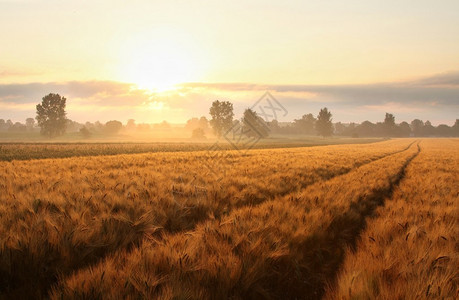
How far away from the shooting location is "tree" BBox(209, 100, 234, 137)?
320 ft

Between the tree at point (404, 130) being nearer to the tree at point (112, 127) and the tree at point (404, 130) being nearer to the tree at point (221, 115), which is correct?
the tree at point (221, 115)

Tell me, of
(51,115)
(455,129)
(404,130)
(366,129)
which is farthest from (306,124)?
(51,115)

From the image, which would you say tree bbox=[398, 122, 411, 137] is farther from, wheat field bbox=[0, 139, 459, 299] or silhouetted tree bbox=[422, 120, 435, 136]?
wheat field bbox=[0, 139, 459, 299]

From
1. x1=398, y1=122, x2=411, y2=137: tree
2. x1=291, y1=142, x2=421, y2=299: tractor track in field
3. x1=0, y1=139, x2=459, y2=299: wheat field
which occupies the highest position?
x1=398, y1=122, x2=411, y2=137: tree

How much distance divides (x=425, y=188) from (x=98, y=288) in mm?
7891

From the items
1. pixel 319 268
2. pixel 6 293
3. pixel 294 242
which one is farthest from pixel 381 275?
pixel 6 293

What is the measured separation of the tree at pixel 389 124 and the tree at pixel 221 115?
104253mm

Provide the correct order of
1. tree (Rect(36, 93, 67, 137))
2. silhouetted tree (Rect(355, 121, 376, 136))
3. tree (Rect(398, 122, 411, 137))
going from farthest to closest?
1. tree (Rect(398, 122, 411, 137))
2. silhouetted tree (Rect(355, 121, 376, 136))
3. tree (Rect(36, 93, 67, 137))

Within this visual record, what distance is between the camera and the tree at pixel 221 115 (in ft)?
320

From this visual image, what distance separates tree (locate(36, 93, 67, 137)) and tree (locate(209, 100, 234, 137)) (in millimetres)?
46601

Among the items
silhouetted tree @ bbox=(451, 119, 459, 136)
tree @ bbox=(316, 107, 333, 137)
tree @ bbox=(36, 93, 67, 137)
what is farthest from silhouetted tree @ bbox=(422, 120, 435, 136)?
tree @ bbox=(36, 93, 67, 137)

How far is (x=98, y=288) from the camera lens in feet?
6.24

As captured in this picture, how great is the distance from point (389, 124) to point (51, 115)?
161959 millimetres

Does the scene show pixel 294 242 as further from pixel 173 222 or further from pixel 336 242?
pixel 173 222
